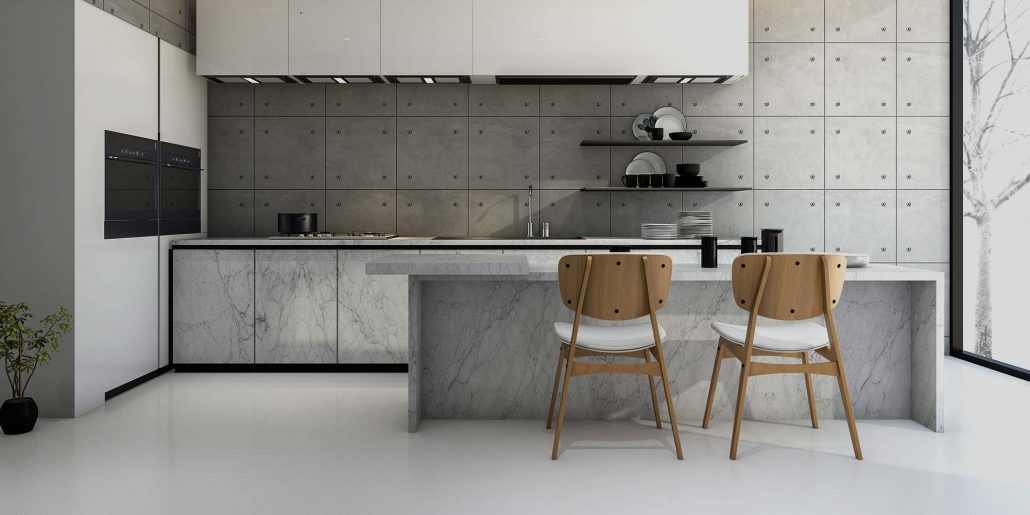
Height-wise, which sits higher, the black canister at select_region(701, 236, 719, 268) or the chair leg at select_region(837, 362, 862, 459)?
the black canister at select_region(701, 236, 719, 268)

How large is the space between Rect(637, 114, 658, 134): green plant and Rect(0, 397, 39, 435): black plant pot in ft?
14.1

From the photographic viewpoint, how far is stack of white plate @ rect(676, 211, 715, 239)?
5.43m

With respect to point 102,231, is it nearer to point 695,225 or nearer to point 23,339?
point 23,339

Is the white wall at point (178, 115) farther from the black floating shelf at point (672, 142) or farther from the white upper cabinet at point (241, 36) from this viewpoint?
the black floating shelf at point (672, 142)

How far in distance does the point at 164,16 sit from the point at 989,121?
581 cm

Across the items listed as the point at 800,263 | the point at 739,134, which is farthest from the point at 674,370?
the point at 739,134

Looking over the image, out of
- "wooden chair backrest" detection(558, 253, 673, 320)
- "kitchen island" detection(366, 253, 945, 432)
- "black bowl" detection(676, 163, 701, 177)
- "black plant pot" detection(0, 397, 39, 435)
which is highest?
"black bowl" detection(676, 163, 701, 177)

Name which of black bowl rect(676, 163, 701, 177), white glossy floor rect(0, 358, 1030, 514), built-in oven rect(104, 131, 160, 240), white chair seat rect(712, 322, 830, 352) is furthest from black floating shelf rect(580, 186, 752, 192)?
built-in oven rect(104, 131, 160, 240)

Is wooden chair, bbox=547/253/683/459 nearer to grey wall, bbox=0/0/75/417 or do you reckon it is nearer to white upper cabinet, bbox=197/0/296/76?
grey wall, bbox=0/0/75/417


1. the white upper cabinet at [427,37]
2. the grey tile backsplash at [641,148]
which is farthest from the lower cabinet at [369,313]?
the white upper cabinet at [427,37]

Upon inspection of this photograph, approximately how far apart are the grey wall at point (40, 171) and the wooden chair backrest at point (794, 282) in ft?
11.1

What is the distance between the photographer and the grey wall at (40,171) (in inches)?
154

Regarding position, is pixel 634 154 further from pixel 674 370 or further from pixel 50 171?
pixel 50 171

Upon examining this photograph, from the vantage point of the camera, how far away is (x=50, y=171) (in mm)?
3932
